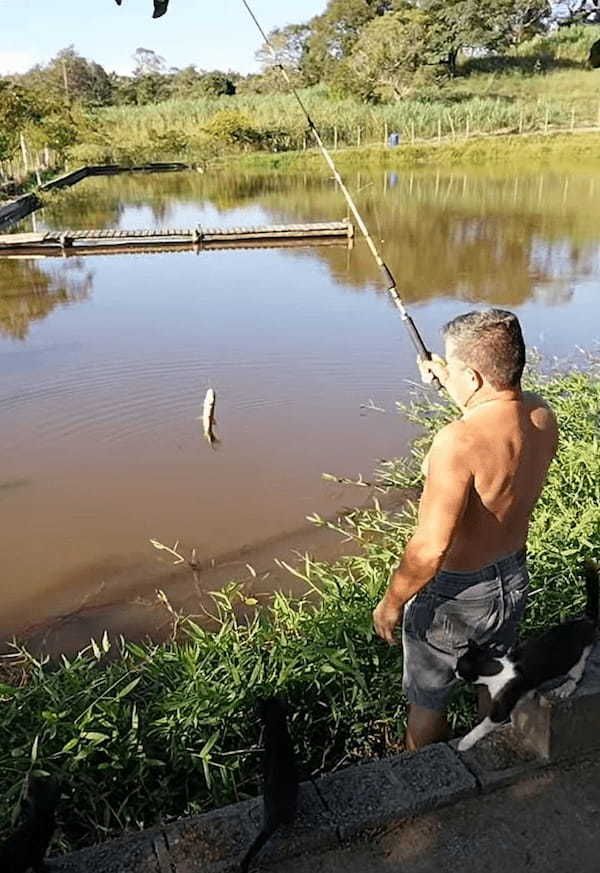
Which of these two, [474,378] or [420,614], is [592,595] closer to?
[420,614]

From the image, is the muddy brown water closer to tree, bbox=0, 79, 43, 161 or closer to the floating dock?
the floating dock

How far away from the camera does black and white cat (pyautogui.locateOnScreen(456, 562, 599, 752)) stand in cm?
202

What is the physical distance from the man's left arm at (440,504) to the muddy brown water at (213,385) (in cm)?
263

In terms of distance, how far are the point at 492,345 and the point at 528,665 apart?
0.87 metres

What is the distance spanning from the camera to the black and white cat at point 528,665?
202 cm

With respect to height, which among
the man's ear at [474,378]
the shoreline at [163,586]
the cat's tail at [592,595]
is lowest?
the shoreline at [163,586]

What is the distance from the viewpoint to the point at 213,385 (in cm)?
787

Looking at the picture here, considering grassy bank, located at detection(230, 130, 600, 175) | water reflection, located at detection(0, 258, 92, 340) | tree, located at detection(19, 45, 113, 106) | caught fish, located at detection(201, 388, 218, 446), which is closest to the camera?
caught fish, located at detection(201, 388, 218, 446)

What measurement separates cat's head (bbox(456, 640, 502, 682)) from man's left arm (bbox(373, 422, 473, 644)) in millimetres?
268

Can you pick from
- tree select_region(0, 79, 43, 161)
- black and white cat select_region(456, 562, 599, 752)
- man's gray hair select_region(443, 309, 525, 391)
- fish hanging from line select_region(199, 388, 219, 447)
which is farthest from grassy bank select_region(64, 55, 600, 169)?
black and white cat select_region(456, 562, 599, 752)

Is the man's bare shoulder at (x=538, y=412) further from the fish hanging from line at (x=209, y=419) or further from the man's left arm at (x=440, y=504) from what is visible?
the fish hanging from line at (x=209, y=419)

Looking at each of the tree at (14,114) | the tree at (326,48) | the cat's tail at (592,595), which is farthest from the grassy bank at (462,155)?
the cat's tail at (592,595)

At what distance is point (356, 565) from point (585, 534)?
1.25 metres

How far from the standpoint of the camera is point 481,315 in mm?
1895
